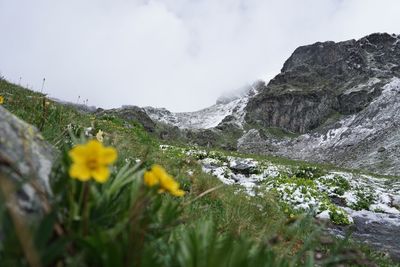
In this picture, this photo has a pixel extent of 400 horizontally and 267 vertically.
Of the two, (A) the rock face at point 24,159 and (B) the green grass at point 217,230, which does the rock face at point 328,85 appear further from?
(A) the rock face at point 24,159

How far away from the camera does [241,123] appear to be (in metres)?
166

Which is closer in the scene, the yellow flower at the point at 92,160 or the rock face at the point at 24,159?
the yellow flower at the point at 92,160

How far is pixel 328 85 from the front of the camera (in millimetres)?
153125

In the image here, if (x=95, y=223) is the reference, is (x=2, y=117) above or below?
above

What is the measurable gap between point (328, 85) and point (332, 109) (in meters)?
16.0

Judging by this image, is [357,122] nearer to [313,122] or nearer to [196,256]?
[313,122]

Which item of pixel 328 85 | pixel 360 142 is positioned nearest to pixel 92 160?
pixel 360 142

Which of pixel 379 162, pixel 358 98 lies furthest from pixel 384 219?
pixel 358 98

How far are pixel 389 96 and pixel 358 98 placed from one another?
21.8m

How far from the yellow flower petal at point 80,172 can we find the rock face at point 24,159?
251 mm

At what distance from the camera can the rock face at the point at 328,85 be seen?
13838 cm

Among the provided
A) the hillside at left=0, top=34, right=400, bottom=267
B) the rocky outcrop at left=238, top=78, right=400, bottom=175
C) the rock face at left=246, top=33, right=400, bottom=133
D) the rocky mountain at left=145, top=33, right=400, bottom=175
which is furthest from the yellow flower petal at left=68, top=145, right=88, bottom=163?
the rock face at left=246, top=33, right=400, bottom=133

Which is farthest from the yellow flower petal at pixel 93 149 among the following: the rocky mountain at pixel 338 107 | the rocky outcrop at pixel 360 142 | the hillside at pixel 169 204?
the rocky mountain at pixel 338 107

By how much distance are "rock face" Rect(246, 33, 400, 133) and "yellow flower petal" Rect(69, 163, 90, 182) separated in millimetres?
133162
